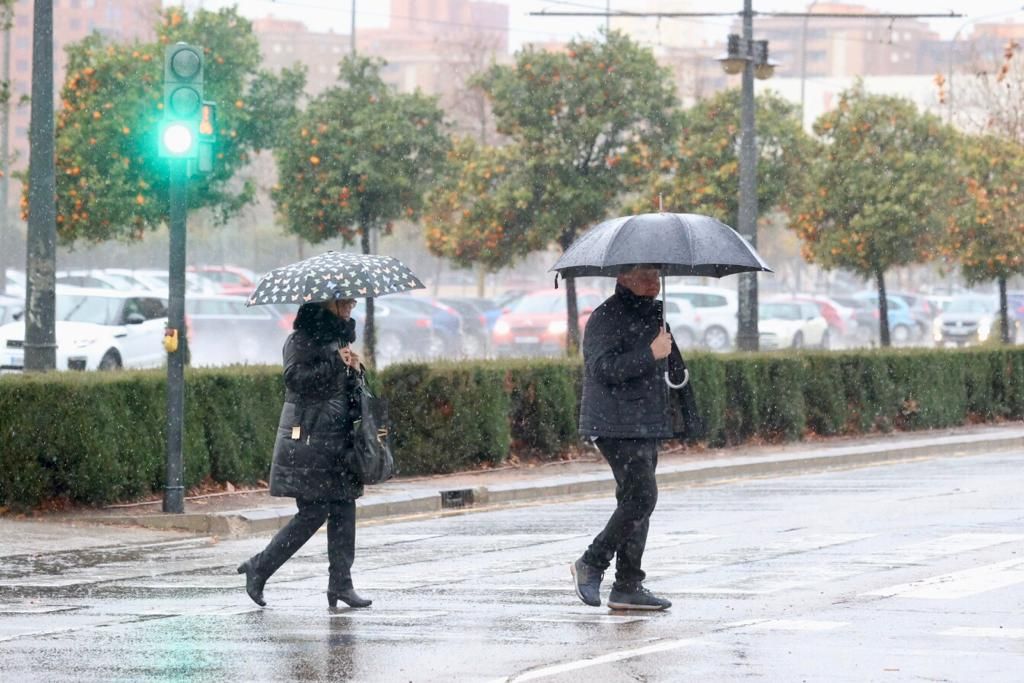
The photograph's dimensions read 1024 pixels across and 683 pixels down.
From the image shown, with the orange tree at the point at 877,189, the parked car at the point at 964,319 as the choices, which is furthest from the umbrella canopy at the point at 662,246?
the parked car at the point at 964,319

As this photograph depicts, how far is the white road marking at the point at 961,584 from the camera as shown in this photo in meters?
10.1

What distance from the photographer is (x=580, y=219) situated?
29281 mm

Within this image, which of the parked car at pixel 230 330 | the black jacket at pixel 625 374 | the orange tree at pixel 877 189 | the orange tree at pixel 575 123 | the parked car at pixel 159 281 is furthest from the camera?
the parked car at pixel 159 281

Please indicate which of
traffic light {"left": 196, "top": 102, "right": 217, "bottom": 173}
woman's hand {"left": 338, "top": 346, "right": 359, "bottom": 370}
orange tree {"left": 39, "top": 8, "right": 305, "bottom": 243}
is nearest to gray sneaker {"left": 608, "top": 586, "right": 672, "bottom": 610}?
woman's hand {"left": 338, "top": 346, "right": 359, "bottom": 370}

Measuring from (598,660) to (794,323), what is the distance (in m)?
44.7

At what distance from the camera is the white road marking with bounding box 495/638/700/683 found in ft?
25.5

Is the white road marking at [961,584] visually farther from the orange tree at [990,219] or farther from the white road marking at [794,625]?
the orange tree at [990,219]

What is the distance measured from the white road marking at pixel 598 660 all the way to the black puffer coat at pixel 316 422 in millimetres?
2044

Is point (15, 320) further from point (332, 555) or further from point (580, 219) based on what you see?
point (332, 555)

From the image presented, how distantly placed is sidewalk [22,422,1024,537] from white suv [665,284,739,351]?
81.7 ft

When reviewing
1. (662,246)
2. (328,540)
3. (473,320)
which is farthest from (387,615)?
(473,320)

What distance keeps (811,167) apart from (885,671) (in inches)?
1034

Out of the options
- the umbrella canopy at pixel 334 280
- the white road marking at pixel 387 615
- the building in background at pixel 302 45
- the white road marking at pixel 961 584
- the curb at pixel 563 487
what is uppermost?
the building in background at pixel 302 45

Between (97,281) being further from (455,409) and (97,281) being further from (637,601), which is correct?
(637,601)
